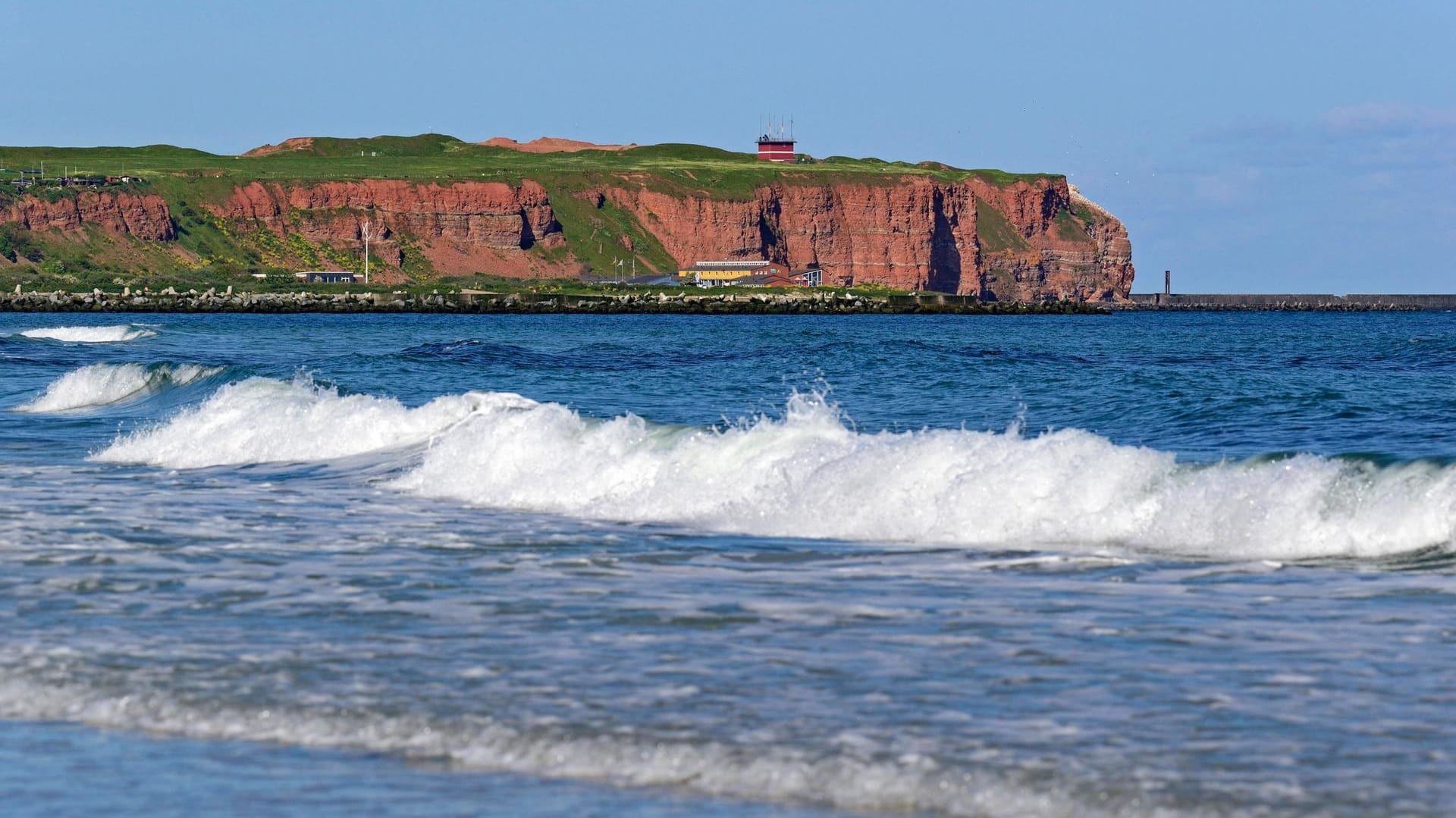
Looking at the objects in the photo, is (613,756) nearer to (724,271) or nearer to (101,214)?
(724,271)

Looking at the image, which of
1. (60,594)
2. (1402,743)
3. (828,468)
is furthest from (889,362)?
(1402,743)

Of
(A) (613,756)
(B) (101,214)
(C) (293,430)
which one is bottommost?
(C) (293,430)

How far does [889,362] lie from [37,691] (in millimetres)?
42676

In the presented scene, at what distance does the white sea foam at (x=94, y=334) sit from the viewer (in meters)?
66.9

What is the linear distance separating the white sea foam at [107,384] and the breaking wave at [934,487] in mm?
12312

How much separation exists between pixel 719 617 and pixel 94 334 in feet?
212

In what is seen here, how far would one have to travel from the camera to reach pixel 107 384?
1436 inches

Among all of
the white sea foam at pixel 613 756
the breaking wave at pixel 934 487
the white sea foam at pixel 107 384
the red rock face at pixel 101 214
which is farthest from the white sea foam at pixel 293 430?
the red rock face at pixel 101 214

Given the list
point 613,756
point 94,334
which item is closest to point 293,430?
point 613,756

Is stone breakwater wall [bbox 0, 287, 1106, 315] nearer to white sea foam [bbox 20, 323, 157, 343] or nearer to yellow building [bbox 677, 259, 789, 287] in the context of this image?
yellow building [bbox 677, 259, 789, 287]

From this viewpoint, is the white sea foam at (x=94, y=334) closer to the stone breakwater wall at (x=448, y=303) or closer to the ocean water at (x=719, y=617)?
A: the ocean water at (x=719, y=617)

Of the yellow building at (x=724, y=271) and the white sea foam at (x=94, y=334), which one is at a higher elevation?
the yellow building at (x=724, y=271)

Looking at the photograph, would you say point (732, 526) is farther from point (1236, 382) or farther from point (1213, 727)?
point (1236, 382)

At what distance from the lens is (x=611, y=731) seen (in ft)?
Answer: 26.7
